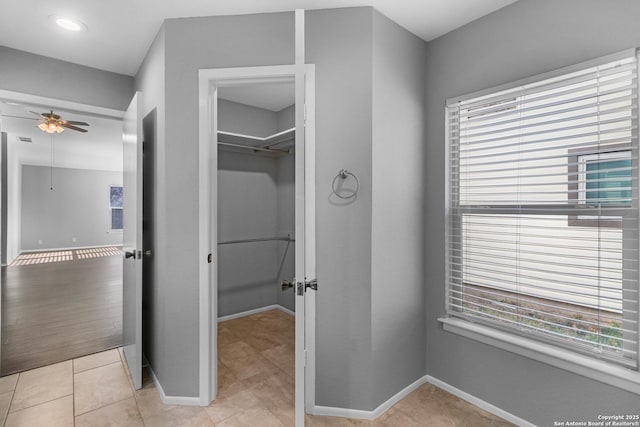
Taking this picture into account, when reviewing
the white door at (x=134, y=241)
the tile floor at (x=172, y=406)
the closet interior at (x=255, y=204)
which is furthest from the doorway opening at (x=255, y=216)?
the white door at (x=134, y=241)

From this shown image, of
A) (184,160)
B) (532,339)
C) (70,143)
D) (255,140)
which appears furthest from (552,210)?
(70,143)

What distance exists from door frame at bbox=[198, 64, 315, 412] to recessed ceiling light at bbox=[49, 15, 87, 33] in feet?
2.98

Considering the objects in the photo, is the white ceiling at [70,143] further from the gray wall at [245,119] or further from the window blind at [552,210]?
the window blind at [552,210]

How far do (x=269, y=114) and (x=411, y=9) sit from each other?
7.05 ft

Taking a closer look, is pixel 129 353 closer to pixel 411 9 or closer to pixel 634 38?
pixel 411 9

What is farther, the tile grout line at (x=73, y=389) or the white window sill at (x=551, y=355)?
the tile grout line at (x=73, y=389)

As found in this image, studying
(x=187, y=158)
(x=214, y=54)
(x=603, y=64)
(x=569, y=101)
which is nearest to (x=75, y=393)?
(x=187, y=158)

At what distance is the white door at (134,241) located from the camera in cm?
206

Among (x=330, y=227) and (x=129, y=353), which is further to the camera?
(x=129, y=353)

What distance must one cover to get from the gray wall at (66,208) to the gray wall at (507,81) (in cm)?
1018

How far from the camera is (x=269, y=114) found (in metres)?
3.60

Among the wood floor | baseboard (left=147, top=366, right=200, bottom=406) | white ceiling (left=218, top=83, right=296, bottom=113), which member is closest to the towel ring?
white ceiling (left=218, top=83, right=296, bottom=113)

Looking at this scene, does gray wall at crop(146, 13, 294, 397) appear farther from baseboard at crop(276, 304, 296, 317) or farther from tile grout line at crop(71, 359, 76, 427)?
baseboard at crop(276, 304, 296, 317)

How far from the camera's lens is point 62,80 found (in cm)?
238
